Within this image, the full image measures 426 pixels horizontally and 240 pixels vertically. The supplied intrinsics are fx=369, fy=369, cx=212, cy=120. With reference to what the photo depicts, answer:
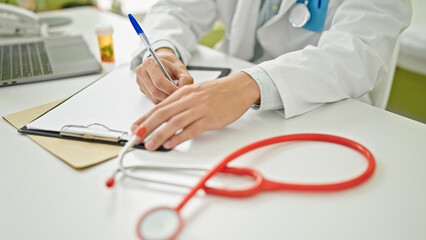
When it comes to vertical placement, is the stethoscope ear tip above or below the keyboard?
above

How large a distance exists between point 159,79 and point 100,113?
0.43 feet

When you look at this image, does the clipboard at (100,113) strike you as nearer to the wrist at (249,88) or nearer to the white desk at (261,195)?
the white desk at (261,195)

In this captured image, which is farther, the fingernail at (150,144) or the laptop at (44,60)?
the laptop at (44,60)

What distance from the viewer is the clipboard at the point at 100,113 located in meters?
0.62

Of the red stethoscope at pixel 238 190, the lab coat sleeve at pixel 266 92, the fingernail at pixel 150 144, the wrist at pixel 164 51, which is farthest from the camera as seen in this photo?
the wrist at pixel 164 51

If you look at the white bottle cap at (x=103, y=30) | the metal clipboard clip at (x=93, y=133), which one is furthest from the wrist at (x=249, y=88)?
the white bottle cap at (x=103, y=30)

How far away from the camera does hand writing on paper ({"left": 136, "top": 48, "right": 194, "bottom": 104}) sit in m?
0.73

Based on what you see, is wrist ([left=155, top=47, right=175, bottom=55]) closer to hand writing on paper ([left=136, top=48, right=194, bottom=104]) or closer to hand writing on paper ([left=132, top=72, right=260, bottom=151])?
hand writing on paper ([left=136, top=48, right=194, bottom=104])

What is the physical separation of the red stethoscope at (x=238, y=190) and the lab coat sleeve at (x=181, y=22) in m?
0.46

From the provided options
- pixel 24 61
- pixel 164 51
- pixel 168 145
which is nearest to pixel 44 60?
pixel 24 61

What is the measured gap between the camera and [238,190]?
1.57ft

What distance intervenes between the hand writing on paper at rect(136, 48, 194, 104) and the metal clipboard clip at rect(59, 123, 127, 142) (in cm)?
14

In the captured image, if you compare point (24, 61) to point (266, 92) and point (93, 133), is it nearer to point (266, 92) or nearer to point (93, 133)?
point (93, 133)

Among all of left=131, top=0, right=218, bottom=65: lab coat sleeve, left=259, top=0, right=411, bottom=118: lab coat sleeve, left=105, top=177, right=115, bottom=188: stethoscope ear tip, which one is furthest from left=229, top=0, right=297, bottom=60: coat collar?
left=105, top=177, right=115, bottom=188: stethoscope ear tip
